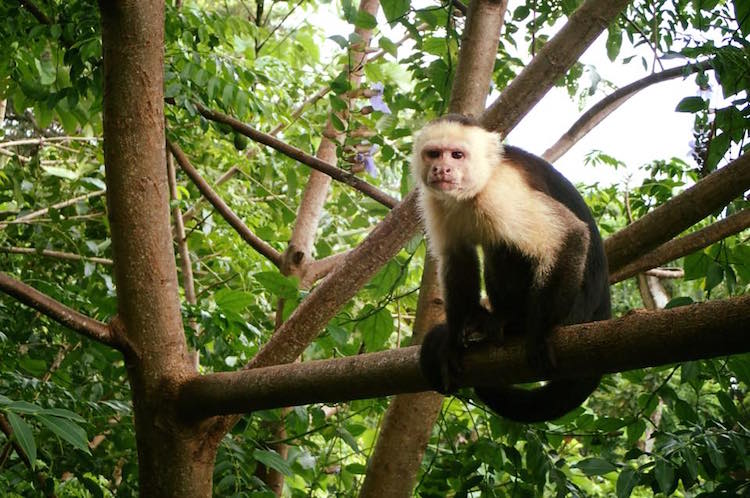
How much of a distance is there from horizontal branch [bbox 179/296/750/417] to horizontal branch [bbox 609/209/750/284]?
80 cm

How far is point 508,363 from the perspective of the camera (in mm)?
1799

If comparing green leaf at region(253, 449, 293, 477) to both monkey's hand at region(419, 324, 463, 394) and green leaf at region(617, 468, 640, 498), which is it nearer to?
monkey's hand at region(419, 324, 463, 394)

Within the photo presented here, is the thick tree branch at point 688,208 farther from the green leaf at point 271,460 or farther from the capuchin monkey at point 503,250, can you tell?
the green leaf at point 271,460

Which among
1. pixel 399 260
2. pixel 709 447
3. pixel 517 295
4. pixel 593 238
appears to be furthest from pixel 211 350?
pixel 709 447

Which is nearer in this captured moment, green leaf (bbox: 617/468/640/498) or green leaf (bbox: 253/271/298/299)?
green leaf (bbox: 617/468/640/498)

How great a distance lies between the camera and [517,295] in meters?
2.48

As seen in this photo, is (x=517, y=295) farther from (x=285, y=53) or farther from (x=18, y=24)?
(x=285, y=53)

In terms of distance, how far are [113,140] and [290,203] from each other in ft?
7.09

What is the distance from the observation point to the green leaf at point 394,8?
2.80 m

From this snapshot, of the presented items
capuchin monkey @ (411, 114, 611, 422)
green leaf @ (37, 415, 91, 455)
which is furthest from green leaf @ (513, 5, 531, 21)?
green leaf @ (37, 415, 91, 455)

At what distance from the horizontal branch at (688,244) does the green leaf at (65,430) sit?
1646 millimetres

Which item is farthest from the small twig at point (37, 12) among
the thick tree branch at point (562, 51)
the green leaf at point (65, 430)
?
the green leaf at point (65, 430)

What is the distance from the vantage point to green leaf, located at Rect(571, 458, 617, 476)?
2.20 metres

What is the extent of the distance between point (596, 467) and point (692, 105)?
116 centimetres
